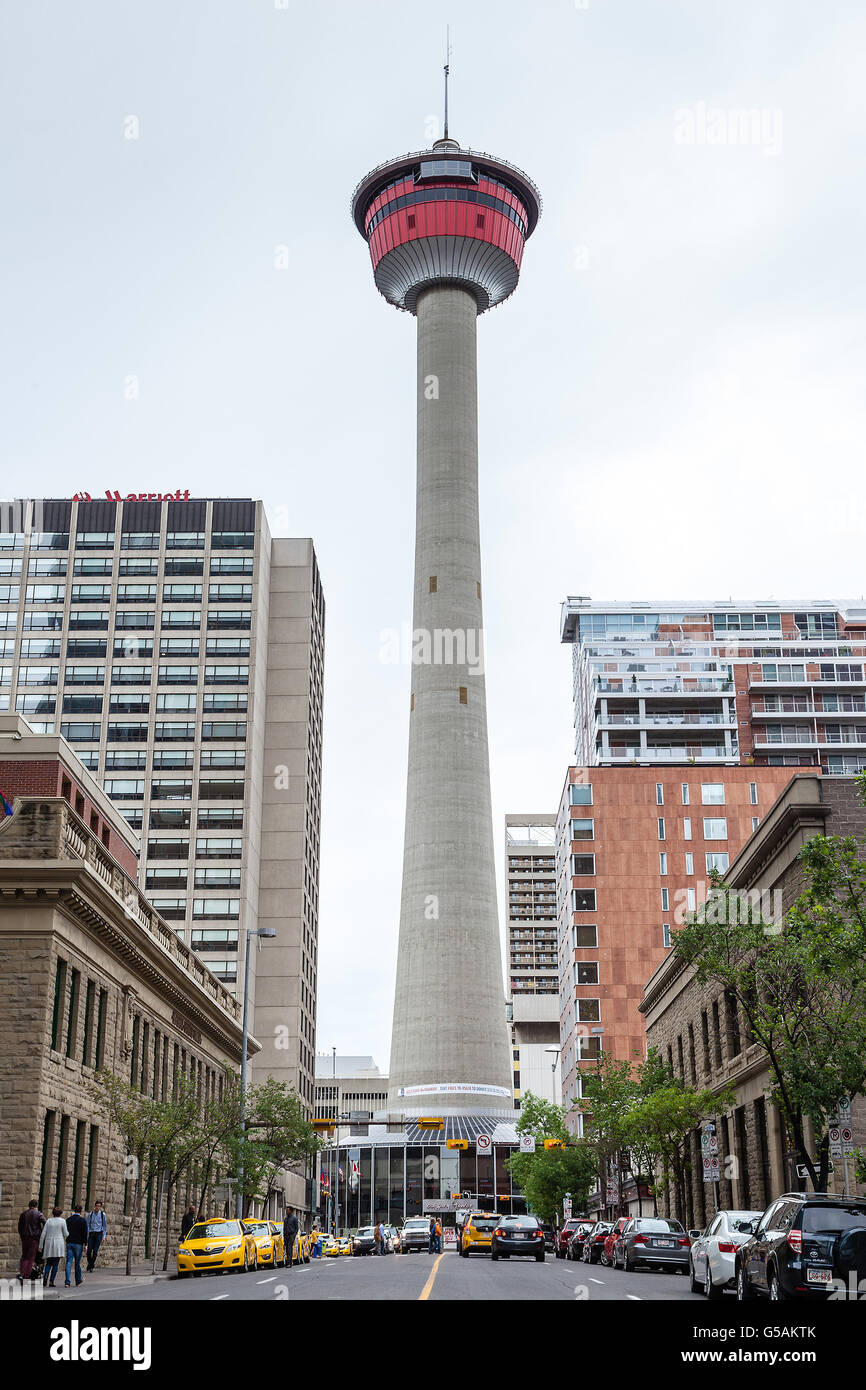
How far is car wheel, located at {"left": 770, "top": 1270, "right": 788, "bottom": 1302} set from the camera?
1824 centimetres

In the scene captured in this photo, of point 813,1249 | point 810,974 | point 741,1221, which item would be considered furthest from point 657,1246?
point 813,1249

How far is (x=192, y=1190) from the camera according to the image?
64.9m

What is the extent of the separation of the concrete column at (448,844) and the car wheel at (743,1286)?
265 feet

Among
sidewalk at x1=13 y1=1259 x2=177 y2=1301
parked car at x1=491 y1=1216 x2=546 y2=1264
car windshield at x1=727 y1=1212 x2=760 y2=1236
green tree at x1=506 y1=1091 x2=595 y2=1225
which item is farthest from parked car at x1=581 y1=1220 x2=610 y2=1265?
green tree at x1=506 y1=1091 x2=595 y2=1225

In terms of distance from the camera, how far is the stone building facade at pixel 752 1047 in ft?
135

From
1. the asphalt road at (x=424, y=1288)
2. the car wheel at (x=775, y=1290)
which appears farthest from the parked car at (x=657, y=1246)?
the car wheel at (x=775, y=1290)

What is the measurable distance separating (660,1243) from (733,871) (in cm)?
1333

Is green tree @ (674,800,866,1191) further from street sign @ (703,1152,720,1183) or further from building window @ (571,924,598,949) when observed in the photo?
building window @ (571,924,598,949)

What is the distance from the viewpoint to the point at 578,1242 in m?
57.8

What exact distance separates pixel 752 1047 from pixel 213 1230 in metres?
18.0

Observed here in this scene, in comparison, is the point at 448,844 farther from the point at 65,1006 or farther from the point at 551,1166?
the point at 65,1006

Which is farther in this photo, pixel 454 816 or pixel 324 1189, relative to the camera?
pixel 324 1189
